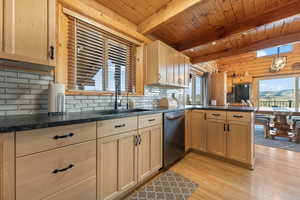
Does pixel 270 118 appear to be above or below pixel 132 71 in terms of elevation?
below

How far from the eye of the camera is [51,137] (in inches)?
37.2

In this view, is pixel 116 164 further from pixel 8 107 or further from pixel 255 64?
pixel 255 64

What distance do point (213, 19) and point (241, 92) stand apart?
537 cm

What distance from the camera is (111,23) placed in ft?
6.61

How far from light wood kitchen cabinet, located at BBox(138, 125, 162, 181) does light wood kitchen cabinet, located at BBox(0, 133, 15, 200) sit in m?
1.12

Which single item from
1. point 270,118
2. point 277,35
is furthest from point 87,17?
point 270,118

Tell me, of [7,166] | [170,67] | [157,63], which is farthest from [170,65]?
[7,166]

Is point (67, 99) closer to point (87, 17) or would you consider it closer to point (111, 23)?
point (87, 17)

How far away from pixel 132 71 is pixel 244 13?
7.23 feet

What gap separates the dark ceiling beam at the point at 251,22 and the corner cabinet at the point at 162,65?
2.14 ft

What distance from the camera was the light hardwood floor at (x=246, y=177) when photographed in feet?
5.21

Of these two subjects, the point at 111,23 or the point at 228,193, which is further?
the point at 111,23

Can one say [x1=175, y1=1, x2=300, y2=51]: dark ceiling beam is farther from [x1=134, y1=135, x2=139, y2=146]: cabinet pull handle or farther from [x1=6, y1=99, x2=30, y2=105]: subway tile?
[x1=6, y1=99, x2=30, y2=105]: subway tile

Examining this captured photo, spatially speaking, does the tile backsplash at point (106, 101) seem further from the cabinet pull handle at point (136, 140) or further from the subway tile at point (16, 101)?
the cabinet pull handle at point (136, 140)
